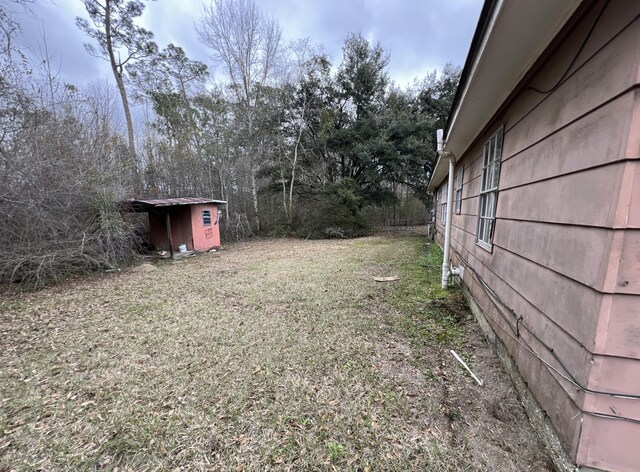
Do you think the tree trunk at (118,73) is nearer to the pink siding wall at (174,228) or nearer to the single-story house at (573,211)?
the pink siding wall at (174,228)

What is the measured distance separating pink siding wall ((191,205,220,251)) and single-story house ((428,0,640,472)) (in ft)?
30.1

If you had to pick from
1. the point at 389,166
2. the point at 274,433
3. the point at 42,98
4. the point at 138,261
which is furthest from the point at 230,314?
the point at 389,166

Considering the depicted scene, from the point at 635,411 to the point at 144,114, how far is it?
1747 centimetres

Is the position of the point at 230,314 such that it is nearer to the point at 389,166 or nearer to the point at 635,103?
the point at 635,103

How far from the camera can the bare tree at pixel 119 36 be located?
35.7 ft

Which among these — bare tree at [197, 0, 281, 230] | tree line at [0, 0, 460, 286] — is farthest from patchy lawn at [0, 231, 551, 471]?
bare tree at [197, 0, 281, 230]

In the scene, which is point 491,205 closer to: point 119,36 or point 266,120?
point 266,120

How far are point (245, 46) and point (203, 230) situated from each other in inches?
384

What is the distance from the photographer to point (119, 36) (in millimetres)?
11539

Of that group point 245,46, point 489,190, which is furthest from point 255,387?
point 245,46

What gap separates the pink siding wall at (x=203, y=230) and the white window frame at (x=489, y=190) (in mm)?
8874

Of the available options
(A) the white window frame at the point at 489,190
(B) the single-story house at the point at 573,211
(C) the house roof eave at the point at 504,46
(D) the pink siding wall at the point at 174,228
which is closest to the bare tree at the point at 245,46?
(D) the pink siding wall at the point at 174,228

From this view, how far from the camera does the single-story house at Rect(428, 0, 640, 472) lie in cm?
112

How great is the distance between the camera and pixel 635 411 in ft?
3.79
